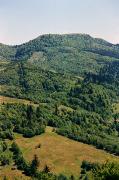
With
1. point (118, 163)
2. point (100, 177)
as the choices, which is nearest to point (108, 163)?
point (118, 163)

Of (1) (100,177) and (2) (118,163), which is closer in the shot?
(1) (100,177)

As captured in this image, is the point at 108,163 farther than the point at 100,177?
Yes

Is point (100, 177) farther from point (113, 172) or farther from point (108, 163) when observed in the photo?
point (108, 163)

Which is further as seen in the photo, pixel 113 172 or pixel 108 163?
pixel 108 163

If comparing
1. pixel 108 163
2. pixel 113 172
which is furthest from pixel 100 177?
pixel 108 163

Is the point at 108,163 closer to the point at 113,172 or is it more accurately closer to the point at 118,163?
the point at 118,163
